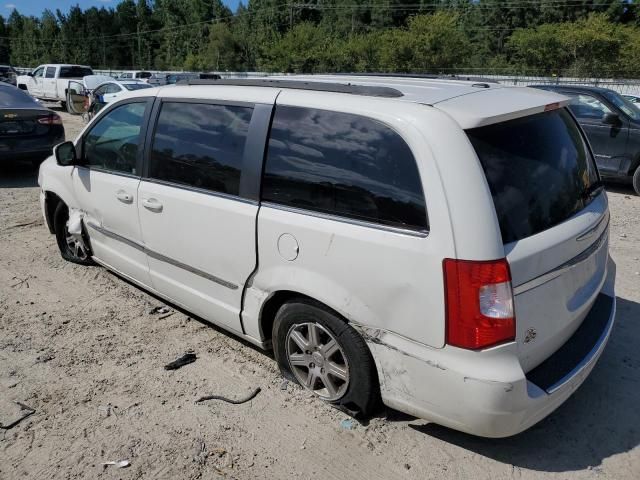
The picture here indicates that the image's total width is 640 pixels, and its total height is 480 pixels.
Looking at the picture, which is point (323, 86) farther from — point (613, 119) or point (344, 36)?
point (344, 36)

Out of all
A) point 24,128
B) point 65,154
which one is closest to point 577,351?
point 65,154

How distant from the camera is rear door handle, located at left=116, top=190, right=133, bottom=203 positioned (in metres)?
3.91

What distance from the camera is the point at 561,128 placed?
9.59ft

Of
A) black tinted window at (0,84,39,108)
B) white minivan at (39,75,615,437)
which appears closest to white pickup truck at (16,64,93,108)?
black tinted window at (0,84,39,108)

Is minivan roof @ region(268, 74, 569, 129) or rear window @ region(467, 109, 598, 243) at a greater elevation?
minivan roof @ region(268, 74, 569, 129)

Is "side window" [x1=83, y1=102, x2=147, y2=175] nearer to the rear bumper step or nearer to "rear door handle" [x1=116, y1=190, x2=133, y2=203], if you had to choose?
"rear door handle" [x1=116, y1=190, x2=133, y2=203]

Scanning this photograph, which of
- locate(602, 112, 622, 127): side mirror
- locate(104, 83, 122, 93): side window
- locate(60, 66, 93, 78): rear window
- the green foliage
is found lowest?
locate(602, 112, 622, 127): side mirror

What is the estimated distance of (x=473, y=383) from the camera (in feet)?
7.62

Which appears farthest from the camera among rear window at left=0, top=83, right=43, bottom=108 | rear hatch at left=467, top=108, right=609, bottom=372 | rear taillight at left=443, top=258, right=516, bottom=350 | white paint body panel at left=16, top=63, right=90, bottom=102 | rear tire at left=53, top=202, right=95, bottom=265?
white paint body panel at left=16, top=63, right=90, bottom=102

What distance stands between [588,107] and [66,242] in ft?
28.2

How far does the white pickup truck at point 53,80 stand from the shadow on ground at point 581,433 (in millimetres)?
24771

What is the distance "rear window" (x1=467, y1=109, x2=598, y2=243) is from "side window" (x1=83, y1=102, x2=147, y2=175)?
2.62m

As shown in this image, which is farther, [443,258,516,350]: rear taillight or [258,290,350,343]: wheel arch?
[258,290,350,343]: wheel arch

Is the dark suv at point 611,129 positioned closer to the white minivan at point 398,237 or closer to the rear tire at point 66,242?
the white minivan at point 398,237
